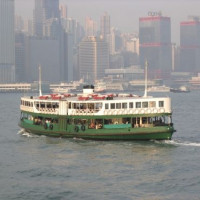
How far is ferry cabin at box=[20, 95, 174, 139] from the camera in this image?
173ft

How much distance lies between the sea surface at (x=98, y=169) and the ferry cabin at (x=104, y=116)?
0.96m

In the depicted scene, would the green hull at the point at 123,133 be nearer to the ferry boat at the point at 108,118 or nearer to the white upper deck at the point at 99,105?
the ferry boat at the point at 108,118

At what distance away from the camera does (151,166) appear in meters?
43.3

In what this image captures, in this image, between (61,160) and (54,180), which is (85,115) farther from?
(54,180)

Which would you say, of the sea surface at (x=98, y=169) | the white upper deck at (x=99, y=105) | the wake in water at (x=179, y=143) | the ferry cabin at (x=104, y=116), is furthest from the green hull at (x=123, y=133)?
the white upper deck at (x=99, y=105)

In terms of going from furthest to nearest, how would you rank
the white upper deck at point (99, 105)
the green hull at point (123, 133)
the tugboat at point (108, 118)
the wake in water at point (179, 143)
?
the white upper deck at point (99, 105) → the tugboat at point (108, 118) → the wake in water at point (179, 143) → the green hull at point (123, 133)

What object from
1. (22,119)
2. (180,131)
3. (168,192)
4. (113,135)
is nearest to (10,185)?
(168,192)

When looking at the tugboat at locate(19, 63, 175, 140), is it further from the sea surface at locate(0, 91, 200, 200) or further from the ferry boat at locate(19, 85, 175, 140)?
the sea surface at locate(0, 91, 200, 200)

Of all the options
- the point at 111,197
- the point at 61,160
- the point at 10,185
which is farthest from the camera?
the point at 61,160

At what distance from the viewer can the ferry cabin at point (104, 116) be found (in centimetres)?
5269

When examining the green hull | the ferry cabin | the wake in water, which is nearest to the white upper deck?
the ferry cabin

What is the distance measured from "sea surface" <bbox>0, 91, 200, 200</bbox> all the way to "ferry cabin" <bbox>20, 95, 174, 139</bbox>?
0.96m

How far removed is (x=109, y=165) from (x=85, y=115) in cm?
1137

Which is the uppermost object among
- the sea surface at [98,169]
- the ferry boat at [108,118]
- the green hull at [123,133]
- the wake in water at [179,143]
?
the ferry boat at [108,118]
